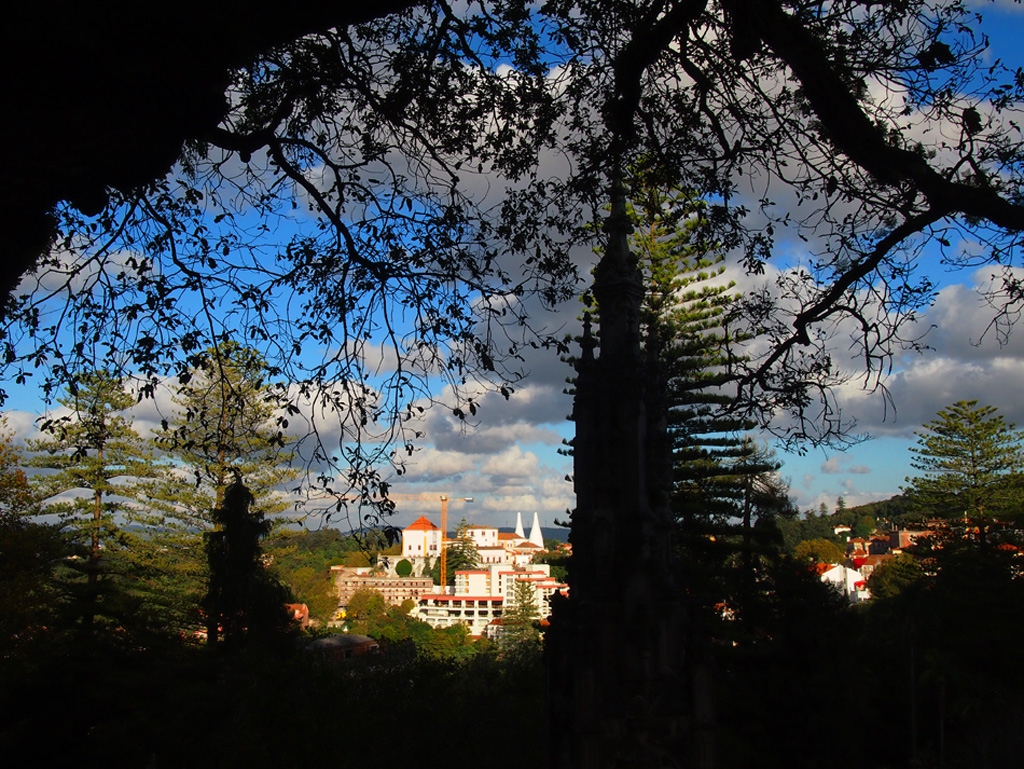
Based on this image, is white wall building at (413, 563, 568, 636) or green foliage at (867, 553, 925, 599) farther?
white wall building at (413, 563, 568, 636)

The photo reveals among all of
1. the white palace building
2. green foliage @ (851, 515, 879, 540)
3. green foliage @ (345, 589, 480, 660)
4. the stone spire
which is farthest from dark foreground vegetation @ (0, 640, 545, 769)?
A: green foliage @ (851, 515, 879, 540)

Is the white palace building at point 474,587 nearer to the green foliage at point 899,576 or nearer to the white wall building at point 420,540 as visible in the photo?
the white wall building at point 420,540

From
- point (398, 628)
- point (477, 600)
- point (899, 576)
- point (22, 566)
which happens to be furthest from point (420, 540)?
point (22, 566)

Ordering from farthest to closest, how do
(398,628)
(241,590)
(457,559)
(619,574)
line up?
1. (457,559)
2. (398,628)
3. (241,590)
4. (619,574)

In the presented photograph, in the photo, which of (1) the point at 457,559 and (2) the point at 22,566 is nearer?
(2) the point at 22,566

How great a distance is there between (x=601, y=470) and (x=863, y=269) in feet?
17.7

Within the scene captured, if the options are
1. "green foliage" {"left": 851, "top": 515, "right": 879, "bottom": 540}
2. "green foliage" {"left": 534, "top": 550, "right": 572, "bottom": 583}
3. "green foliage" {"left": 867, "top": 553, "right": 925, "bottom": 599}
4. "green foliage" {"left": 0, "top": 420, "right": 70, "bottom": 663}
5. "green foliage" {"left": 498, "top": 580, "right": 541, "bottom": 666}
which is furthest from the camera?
"green foliage" {"left": 851, "top": 515, "right": 879, "bottom": 540}

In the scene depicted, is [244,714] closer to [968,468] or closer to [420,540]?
[968,468]

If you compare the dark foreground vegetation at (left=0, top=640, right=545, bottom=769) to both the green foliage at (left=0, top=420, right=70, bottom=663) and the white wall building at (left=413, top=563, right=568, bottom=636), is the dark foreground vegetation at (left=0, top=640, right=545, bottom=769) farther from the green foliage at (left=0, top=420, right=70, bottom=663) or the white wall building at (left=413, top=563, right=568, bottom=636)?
the white wall building at (left=413, top=563, right=568, bottom=636)

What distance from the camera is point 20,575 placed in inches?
666

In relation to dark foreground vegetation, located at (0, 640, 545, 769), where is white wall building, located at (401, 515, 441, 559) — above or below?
below

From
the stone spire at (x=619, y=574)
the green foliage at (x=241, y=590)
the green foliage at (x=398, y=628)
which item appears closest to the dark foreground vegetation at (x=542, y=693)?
the stone spire at (x=619, y=574)

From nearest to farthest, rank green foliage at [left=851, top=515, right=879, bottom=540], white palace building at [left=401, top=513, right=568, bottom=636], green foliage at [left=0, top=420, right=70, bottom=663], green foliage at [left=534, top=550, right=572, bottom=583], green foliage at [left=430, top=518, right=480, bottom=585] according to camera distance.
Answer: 1. green foliage at [left=534, top=550, right=572, bottom=583]
2. green foliage at [left=0, top=420, right=70, bottom=663]
3. white palace building at [left=401, top=513, right=568, bottom=636]
4. green foliage at [left=430, top=518, right=480, bottom=585]
5. green foliage at [left=851, top=515, right=879, bottom=540]

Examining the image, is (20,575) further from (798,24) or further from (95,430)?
(798,24)
